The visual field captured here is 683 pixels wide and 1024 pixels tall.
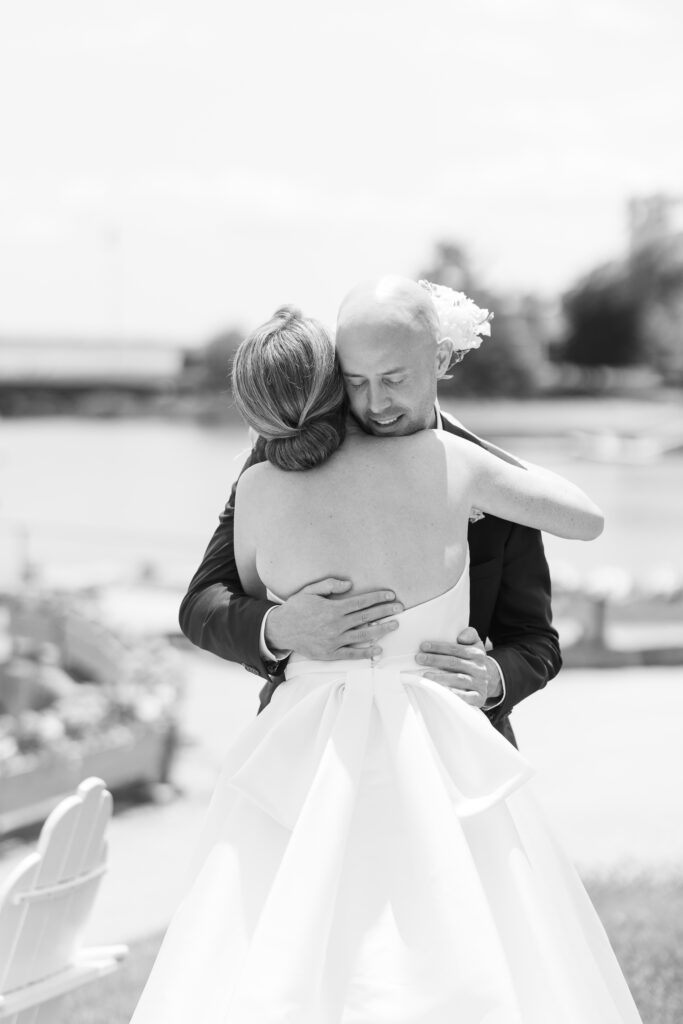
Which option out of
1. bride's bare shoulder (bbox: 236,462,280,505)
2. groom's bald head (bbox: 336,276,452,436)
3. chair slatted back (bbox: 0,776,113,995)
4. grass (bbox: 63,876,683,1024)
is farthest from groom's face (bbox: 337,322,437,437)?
grass (bbox: 63,876,683,1024)

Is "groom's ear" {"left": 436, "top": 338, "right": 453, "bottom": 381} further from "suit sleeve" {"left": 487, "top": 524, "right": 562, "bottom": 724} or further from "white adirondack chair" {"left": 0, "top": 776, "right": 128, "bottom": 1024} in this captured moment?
"white adirondack chair" {"left": 0, "top": 776, "right": 128, "bottom": 1024}

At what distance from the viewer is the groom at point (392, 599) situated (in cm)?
140

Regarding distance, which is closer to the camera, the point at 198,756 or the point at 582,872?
the point at 582,872

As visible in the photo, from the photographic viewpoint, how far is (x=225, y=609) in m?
1.57

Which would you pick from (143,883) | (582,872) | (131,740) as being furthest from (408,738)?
(131,740)

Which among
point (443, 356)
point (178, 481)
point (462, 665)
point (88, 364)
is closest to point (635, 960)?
point (462, 665)

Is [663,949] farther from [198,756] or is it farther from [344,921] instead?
[198,756]

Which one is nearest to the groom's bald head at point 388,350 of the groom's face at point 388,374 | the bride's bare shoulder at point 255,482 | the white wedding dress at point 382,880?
the groom's face at point 388,374

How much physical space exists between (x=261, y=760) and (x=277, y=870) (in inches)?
5.0

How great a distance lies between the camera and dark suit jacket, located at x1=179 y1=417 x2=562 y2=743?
5.09 feet

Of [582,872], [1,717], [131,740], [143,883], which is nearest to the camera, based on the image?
[582,872]

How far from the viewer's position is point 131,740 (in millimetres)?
5129

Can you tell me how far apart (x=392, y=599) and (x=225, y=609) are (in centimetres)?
24

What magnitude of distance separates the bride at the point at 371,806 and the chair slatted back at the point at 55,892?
19.6 inches
